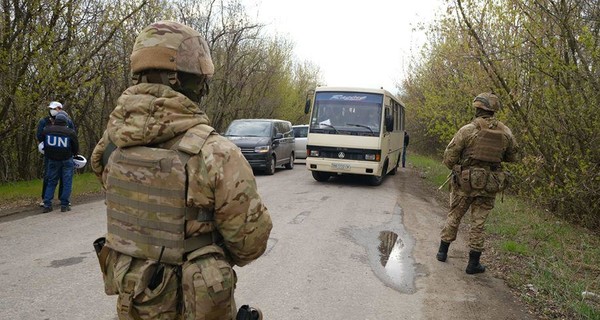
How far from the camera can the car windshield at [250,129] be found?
14.5 metres

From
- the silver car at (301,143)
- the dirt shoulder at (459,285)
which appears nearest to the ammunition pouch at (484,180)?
the dirt shoulder at (459,285)

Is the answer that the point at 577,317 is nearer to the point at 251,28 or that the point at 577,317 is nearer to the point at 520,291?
the point at 520,291

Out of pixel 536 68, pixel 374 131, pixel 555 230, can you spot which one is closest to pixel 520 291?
pixel 555 230

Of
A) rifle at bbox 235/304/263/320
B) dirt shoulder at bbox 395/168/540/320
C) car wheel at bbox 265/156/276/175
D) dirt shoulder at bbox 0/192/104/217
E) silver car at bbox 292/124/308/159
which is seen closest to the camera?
rifle at bbox 235/304/263/320

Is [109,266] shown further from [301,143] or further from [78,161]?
[301,143]

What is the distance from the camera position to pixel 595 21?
6184 mm

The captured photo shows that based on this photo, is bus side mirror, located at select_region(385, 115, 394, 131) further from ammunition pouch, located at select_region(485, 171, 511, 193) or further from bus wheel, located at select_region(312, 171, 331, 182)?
ammunition pouch, located at select_region(485, 171, 511, 193)

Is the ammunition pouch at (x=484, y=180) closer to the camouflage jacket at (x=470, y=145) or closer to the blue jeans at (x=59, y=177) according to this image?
the camouflage jacket at (x=470, y=145)

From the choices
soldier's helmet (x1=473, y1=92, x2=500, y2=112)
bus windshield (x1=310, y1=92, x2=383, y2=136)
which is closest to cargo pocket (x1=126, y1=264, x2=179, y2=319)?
soldier's helmet (x1=473, y1=92, x2=500, y2=112)

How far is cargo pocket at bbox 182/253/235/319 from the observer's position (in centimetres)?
180

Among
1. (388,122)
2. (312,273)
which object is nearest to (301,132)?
(388,122)

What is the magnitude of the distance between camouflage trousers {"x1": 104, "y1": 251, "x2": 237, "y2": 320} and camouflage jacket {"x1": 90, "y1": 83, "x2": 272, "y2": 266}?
0.30 ft

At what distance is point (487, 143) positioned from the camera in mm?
5109

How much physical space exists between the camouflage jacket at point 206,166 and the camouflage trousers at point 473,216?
3793mm
